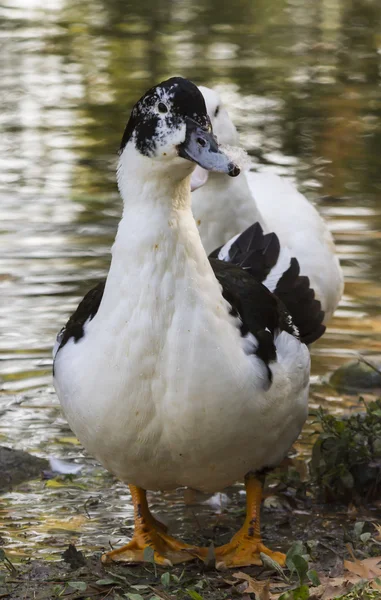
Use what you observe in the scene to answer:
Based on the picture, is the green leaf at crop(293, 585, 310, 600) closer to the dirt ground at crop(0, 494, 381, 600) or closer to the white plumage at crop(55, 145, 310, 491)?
the dirt ground at crop(0, 494, 381, 600)

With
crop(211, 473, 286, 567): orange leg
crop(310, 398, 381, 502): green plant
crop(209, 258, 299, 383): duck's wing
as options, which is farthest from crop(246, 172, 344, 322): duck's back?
crop(211, 473, 286, 567): orange leg

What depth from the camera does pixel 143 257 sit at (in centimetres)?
433

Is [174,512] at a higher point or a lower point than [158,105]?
lower

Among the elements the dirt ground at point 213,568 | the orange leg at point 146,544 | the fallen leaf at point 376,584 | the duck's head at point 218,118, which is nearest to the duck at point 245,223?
the duck's head at point 218,118

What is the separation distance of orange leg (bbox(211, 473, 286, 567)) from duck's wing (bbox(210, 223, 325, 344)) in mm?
905

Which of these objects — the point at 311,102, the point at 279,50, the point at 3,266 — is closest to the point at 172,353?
the point at 3,266

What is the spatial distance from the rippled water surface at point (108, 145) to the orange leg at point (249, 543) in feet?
2.11

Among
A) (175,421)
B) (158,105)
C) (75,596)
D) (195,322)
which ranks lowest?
(75,596)

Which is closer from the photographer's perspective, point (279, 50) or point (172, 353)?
point (172, 353)

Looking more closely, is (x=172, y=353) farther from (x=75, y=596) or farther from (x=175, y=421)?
(x=75, y=596)

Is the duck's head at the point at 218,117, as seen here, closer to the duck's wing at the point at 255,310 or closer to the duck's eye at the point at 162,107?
the duck's wing at the point at 255,310

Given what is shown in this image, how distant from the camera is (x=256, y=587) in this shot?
4.31 metres

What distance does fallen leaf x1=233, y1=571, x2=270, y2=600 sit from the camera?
4.11 meters

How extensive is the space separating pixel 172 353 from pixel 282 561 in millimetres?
1082
